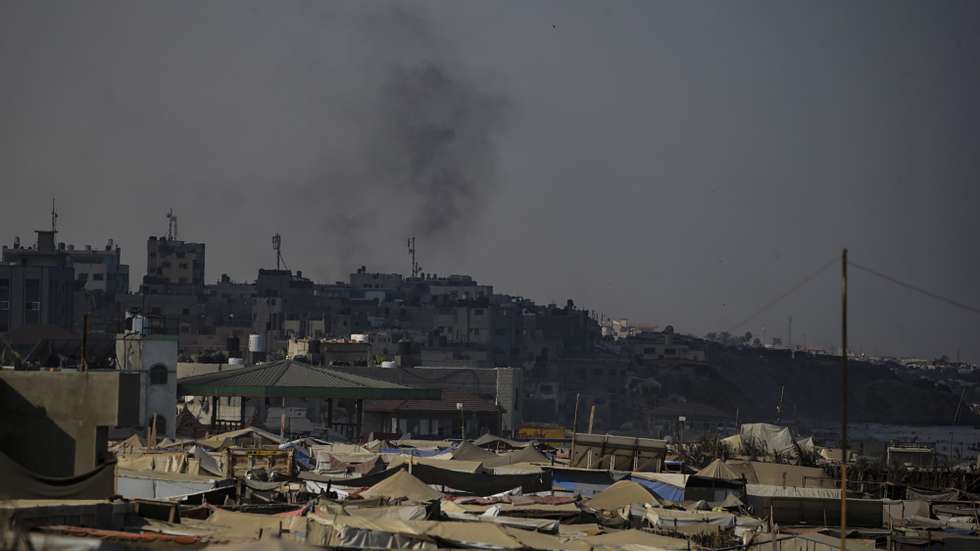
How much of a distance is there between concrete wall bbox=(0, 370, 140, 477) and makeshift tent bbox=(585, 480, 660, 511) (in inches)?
368

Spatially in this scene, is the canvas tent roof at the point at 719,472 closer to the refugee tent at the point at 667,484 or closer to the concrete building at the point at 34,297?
the refugee tent at the point at 667,484

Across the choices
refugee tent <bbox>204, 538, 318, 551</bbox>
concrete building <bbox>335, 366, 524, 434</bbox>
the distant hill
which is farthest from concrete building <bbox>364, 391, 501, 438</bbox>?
the distant hill

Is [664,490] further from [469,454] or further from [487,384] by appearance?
[487,384]

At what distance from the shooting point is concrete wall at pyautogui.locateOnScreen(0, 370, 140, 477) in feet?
66.2

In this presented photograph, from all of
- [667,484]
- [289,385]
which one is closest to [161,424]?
[289,385]

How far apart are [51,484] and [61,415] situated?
7.90ft

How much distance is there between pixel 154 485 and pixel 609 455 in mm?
13555

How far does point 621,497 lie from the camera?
27469 mm

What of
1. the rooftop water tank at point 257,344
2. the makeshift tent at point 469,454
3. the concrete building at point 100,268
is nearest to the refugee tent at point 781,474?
the makeshift tent at point 469,454

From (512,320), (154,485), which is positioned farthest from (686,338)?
(154,485)

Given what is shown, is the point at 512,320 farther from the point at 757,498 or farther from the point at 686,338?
the point at 757,498

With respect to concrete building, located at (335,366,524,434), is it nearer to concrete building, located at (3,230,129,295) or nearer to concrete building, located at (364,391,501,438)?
concrete building, located at (364,391,501,438)

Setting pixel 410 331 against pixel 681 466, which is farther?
pixel 410 331

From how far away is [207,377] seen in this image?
49.8 m
